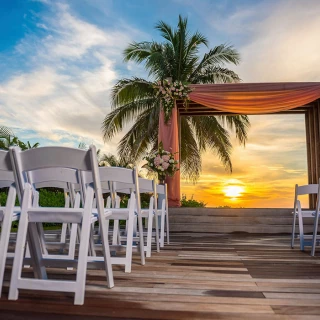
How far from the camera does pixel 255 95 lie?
751 cm

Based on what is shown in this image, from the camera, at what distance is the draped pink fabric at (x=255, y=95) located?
740 centimetres

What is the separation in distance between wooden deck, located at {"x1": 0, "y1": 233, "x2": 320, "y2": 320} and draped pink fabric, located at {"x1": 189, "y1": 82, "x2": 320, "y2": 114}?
473 cm

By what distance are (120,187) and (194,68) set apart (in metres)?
→ 9.26

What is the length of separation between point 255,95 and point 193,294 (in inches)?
240

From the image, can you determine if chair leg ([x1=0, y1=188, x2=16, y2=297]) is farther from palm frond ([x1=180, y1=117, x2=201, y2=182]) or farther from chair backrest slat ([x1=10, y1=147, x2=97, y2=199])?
palm frond ([x1=180, y1=117, x2=201, y2=182])

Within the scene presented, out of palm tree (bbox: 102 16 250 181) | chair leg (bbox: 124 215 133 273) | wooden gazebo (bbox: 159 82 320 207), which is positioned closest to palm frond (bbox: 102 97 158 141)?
palm tree (bbox: 102 16 250 181)

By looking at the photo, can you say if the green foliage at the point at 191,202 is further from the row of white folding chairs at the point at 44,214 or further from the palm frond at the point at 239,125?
the row of white folding chairs at the point at 44,214

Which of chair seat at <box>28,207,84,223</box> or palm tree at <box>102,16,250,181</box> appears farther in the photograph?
palm tree at <box>102,16,250,181</box>

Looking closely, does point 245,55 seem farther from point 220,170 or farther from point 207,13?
point 220,170

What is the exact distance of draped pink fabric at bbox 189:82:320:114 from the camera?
740 cm

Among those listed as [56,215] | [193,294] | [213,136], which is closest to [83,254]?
[56,215]

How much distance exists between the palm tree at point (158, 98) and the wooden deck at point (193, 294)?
8847 mm

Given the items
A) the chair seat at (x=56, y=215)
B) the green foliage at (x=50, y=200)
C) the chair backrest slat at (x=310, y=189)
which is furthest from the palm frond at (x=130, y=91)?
the chair seat at (x=56, y=215)

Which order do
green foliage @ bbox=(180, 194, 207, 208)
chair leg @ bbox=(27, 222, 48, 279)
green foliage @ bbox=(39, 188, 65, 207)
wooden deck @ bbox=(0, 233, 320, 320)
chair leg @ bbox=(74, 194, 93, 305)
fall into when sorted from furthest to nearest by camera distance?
green foliage @ bbox=(180, 194, 207, 208), green foliage @ bbox=(39, 188, 65, 207), chair leg @ bbox=(27, 222, 48, 279), chair leg @ bbox=(74, 194, 93, 305), wooden deck @ bbox=(0, 233, 320, 320)
